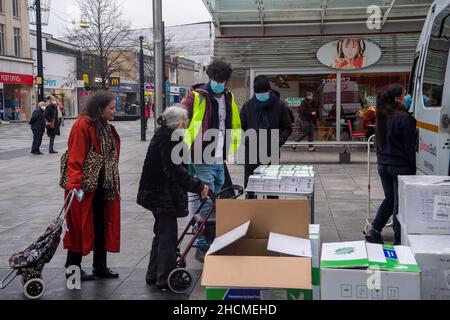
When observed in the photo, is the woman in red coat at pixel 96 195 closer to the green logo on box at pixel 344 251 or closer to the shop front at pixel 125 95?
the green logo on box at pixel 344 251

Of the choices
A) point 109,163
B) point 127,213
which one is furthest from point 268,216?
point 127,213

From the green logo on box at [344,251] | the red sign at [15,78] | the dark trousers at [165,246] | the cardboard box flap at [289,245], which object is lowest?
the dark trousers at [165,246]

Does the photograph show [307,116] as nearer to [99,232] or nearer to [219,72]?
[219,72]

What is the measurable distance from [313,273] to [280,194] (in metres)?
2.01

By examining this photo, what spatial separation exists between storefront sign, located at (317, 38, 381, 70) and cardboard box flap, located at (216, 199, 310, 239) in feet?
41.4

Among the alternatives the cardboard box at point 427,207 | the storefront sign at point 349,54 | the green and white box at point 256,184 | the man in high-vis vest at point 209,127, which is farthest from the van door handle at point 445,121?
the storefront sign at point 349,54

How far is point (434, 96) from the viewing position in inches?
237

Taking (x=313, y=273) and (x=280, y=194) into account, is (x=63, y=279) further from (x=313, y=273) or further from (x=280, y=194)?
(x=313, y=273)

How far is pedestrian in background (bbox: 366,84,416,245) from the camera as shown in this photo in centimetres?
588

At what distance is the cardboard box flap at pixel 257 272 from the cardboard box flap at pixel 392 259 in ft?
1.23

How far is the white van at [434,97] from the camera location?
5523 mm

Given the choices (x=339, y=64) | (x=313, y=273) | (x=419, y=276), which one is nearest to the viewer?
(x=419, y=276)

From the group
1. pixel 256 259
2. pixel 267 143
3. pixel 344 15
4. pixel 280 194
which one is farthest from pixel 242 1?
pixel 256 259

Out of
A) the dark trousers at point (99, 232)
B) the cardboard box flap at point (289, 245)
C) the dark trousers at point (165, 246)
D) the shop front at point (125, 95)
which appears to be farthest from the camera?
the shop front at point (125, 95)
